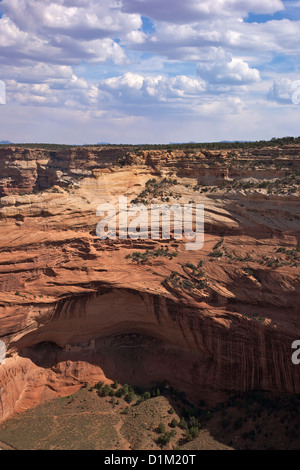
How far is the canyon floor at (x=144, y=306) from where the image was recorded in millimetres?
20969

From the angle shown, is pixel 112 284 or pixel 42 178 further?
pixel 42 178

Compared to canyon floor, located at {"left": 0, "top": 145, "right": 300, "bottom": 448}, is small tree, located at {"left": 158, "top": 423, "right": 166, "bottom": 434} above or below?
below

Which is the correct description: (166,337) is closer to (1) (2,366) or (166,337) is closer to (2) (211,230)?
(2) (211,230)

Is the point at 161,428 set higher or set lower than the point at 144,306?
lower

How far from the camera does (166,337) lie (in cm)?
2322

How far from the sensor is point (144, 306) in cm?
2278

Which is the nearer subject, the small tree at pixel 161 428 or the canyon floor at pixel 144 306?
the small tree at pixel 161 428

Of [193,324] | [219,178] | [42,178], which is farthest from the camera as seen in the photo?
[42,178]

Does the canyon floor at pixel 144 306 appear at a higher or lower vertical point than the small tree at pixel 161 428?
higher

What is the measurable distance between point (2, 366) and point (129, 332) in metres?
7.83

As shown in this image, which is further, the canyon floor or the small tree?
the canyon floor

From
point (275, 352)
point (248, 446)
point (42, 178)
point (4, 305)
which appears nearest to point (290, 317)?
point (275, 352)

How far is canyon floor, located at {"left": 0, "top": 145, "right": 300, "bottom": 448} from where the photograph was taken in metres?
21.0

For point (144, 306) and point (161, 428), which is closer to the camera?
point (161, 428)
